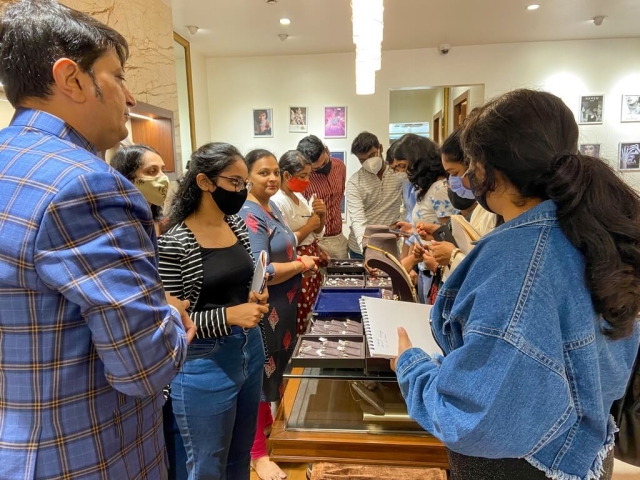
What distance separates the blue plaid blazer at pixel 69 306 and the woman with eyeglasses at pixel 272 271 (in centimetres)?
113

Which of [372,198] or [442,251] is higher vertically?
[372,198]

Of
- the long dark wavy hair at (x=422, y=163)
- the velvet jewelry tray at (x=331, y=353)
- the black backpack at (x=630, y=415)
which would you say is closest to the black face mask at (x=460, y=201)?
the long dark wavy hair at (x=422, y=163)

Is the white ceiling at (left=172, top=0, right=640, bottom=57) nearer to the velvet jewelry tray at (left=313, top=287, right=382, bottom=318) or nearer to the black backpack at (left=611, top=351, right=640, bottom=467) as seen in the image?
the velvet jewelry tray at (left=313, top=287, right=382, bottom=318)

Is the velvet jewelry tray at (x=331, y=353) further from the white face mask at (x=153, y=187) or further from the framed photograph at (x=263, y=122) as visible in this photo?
the framed photograph at (x=263, y=122)

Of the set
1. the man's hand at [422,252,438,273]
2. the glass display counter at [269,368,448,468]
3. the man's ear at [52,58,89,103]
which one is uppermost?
the man's ear at [52,58,89,103]

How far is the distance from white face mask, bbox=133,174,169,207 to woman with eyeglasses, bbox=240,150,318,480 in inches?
15.6

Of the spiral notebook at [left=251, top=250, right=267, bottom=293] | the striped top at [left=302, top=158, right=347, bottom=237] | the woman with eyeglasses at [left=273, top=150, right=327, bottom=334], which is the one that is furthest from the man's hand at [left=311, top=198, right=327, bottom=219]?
the spiral notebook at [left=251, top=250, right=267, bottom=293]

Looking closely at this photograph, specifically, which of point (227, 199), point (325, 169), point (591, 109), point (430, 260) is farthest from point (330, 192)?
point (591, 109)

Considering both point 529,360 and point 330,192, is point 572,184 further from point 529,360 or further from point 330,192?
point 330,192

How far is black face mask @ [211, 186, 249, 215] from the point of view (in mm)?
1407

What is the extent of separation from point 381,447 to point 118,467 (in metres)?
1.11

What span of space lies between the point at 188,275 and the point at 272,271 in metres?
0.64

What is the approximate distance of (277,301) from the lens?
215 cm

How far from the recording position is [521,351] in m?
0.65
